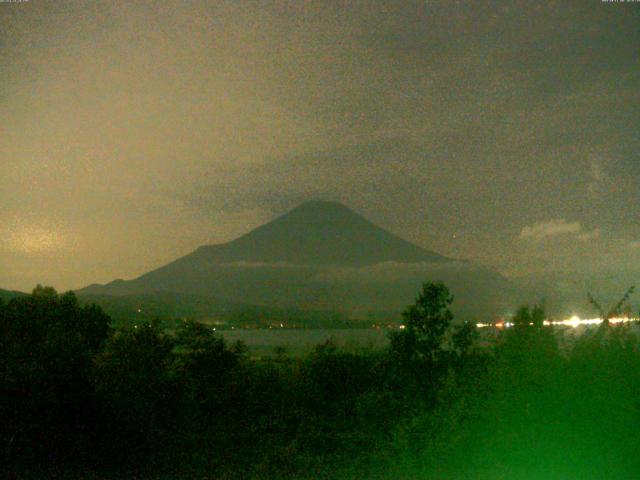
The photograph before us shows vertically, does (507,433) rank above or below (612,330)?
below

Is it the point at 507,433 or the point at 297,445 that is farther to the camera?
the point at 297,445

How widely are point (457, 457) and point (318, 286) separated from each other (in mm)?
60168

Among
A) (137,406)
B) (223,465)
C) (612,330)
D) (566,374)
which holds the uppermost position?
(612,330)

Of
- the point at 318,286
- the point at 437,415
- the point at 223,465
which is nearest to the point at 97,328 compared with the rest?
the point at 223,465

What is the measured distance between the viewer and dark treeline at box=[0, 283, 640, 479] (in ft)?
29.8

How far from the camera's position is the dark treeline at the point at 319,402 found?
909 centimetres

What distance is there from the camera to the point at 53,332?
13.0 meters

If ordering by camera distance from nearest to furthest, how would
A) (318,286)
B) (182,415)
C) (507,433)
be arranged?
(507,433)
(182,415)
(318,286)

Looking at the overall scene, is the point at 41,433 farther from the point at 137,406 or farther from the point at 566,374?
the point at 566,374

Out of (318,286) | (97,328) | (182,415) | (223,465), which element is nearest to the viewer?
(223,465)

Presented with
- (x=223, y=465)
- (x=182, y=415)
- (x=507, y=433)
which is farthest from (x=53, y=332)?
(x=507, y=433)

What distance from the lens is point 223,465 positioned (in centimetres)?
1164

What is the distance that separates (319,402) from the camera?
14750mm

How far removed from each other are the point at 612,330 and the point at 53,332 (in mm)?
9738
